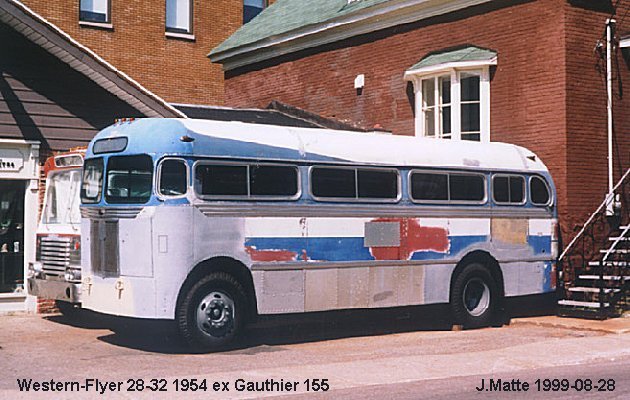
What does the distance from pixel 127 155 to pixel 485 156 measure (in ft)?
20.5

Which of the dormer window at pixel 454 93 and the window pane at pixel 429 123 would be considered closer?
the dormer window at pixel 454 93

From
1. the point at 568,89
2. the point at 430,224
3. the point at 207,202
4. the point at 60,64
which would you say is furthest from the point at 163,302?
the point at 568,89

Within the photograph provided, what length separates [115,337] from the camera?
14250 mm

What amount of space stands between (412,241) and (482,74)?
224 inches

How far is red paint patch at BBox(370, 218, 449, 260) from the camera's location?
1475cm

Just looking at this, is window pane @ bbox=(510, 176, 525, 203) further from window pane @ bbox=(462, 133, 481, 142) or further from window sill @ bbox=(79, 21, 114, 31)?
window sill @ bbox=(79, 21, 114, 31)

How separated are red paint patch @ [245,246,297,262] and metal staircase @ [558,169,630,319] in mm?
5656

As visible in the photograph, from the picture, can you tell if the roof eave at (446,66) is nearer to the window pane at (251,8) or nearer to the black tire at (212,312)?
the black tire at (212,312)

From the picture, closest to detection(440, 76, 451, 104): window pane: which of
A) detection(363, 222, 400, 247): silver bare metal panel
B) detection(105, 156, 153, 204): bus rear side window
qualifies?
detection(363, 222, 400, 247): silver bare metal panel

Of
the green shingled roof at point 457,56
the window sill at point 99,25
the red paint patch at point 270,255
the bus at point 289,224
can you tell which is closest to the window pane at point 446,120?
the green shingled roof at point 457,56

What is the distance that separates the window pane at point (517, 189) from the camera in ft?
53.7

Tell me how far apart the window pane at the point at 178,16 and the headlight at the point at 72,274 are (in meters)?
15.3

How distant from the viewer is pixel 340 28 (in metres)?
23.1

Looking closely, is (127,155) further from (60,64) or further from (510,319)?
(510,319)
